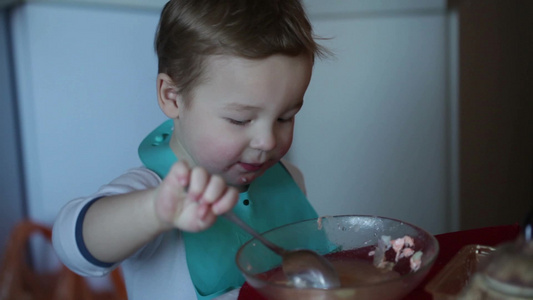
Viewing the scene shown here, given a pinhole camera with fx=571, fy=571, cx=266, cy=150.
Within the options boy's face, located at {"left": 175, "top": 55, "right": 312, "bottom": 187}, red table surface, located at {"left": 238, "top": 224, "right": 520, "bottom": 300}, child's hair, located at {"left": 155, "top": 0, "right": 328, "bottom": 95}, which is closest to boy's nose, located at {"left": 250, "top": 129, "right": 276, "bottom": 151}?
boy's face, located at {"left": 175, "top": 55, "right": 312, "bottom": 187}

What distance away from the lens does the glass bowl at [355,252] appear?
2.07 ft

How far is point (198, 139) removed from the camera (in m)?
0.95

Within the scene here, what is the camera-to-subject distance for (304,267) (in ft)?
2.30

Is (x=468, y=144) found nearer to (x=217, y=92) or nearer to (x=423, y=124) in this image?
(x=423, y=124)

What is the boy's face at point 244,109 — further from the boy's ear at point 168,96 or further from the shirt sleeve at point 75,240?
the shirt sleeve at point 75,240

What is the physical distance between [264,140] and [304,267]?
26 cm

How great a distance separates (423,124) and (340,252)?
3.89 feet

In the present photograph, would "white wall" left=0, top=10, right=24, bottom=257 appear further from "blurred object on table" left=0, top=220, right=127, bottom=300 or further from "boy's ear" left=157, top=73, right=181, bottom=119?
"boy's ear" left=157, top=73, right=181, bottom=119

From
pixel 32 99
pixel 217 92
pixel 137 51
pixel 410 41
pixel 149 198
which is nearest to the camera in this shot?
pixel 149 198

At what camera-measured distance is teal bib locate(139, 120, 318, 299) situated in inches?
38.7

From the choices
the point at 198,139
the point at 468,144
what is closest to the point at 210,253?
the point at 198,139

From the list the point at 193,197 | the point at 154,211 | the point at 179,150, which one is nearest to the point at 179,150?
the point at 179,150

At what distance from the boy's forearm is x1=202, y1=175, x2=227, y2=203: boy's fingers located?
0.14m

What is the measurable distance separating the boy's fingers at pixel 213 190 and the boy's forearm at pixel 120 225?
0.14m
